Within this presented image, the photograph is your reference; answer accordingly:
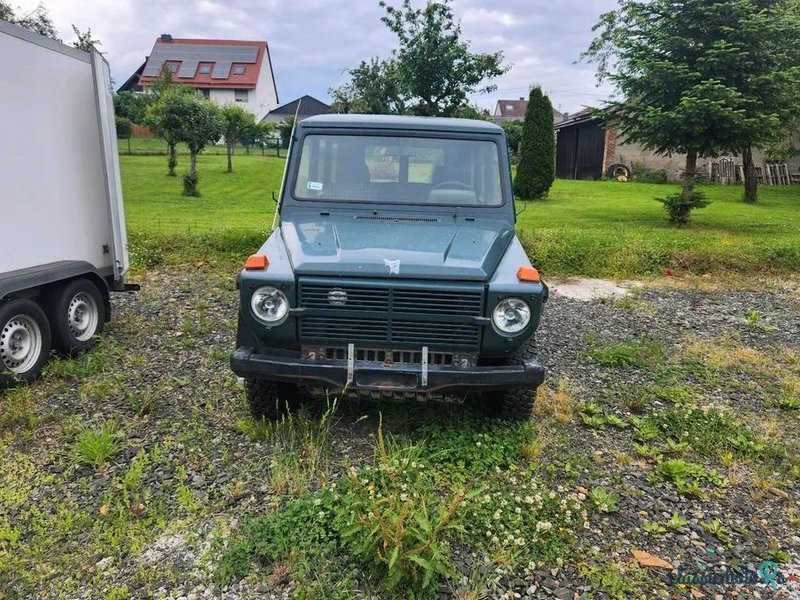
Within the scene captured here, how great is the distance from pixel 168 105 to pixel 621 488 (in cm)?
1701

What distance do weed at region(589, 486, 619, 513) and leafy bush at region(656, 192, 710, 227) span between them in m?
10.2

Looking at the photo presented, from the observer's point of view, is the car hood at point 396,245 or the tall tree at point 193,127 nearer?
the car hood at point 396,245

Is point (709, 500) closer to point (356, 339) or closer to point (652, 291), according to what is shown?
point (356, 339)

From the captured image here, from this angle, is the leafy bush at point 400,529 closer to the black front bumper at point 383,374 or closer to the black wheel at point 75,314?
the black front bumper at point 383,374

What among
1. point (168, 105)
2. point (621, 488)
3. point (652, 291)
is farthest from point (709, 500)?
point (168, 105)

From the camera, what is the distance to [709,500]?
3398 mm

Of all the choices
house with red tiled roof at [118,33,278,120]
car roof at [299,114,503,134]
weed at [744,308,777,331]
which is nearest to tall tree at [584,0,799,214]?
weed at [744,308,777,331]

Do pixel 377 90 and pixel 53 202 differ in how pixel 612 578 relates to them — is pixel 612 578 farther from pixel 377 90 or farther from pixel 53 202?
pixel 377 90

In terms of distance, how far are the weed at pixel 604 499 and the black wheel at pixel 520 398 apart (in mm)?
695

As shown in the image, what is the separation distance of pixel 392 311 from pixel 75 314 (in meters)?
3.50

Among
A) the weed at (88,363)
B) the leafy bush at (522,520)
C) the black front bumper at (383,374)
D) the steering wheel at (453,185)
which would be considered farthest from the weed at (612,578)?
the weed at (88,363)

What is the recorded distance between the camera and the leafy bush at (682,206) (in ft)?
39.3

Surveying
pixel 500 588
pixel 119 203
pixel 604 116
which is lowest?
pixel 500 588

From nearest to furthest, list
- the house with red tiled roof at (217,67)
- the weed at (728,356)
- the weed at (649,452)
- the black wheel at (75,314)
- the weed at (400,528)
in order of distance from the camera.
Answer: the weed at (400,528) < the weed at (649,452) < the black wheel at (75,314) < the weed at (728,356) < the house with red tiled roof at (217,67)
